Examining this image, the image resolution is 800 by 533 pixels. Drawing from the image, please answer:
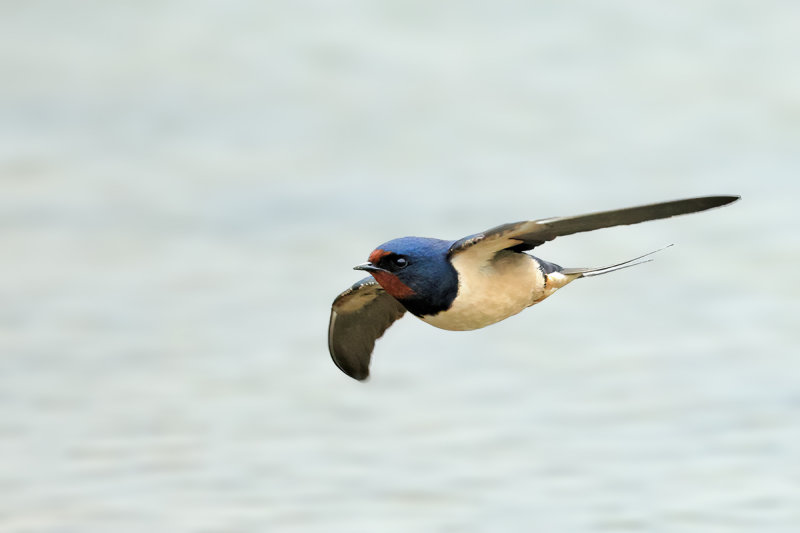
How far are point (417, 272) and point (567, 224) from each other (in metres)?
0.61

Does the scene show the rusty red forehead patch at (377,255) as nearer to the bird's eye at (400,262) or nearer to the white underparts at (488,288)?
the bird's eye at (400,262)

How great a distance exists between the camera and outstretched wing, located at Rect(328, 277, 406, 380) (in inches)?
242

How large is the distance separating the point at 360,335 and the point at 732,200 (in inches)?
96.3

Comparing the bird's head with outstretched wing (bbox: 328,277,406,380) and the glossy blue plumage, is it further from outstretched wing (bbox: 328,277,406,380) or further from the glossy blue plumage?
outstretched wing (bbox: 328,277,406,380)

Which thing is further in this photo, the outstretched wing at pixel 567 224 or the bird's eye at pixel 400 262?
Answer: the bird's eye at pixel 400 262

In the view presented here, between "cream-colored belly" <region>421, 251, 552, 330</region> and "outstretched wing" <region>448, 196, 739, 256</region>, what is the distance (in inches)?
2.4

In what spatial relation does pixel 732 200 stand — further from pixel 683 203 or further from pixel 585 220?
pixel 585 220

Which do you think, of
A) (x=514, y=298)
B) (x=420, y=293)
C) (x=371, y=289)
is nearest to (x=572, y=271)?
(x=514, y=298)

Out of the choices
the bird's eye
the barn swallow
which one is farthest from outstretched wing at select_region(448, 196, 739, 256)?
the bird's eye

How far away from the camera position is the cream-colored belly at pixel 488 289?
4.92 m

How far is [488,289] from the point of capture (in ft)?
16.3

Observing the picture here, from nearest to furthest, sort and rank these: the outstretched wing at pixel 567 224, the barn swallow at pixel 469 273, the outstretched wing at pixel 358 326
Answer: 1. the outstretched wing at pixel 567 224
2. the barn swallow at pixel 469 273
3. the outstretched wing at pixel 358 326

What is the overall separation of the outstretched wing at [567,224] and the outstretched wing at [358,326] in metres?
1.22

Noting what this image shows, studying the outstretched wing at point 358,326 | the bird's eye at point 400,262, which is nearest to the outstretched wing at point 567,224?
the bird's eye at point 400,262
